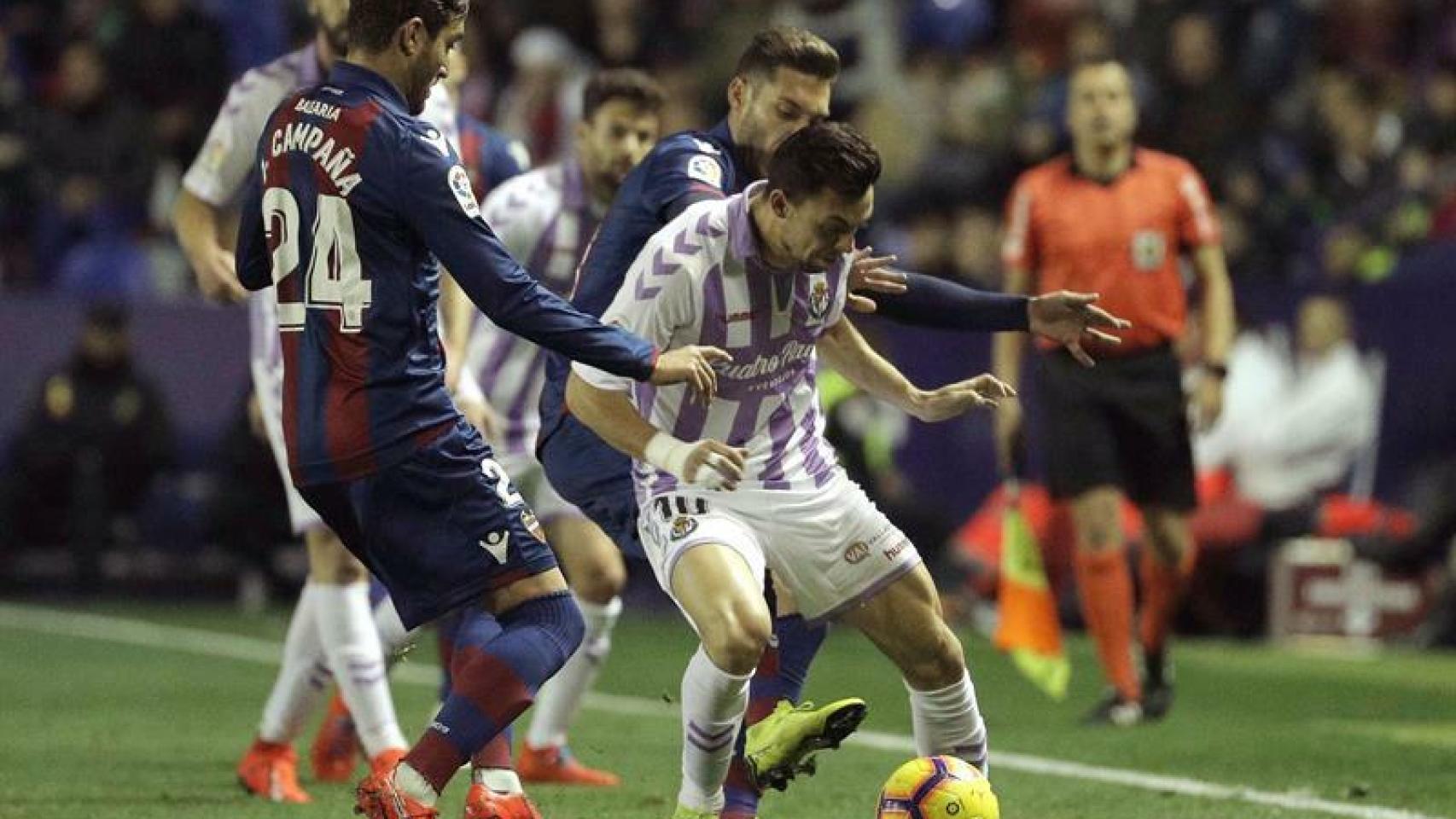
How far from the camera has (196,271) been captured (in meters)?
8.30

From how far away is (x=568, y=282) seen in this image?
8.99 m

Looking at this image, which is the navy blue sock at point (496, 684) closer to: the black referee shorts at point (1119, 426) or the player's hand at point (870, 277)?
the player's hand at point (870, 277)

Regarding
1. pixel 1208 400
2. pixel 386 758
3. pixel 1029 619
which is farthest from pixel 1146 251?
pixel 386 758

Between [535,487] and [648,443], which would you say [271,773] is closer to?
[535,487]

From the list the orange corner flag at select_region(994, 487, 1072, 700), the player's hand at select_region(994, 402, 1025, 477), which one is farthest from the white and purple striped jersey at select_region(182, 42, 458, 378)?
the orange corner flag at select_region(994, 487, 1072, 700)

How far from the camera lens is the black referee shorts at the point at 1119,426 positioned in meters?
11.1

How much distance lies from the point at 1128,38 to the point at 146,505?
699 cm

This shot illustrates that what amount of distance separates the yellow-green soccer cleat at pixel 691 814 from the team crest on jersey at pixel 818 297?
3.87ft

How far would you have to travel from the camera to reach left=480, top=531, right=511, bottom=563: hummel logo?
6367 millimetres

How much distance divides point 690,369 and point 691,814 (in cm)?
115

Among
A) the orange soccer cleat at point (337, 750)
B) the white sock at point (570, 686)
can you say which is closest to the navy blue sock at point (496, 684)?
the white sock at point (570, 686)

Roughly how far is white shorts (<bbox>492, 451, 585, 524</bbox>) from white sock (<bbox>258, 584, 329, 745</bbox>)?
2.57 ft

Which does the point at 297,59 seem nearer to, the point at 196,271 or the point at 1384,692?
the point at 196,271

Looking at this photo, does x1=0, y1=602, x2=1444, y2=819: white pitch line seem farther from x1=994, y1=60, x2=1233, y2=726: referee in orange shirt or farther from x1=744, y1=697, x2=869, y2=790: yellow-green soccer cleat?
x1=744, y1=697, x2=869, y2=790: yellow-green soccer cleat
